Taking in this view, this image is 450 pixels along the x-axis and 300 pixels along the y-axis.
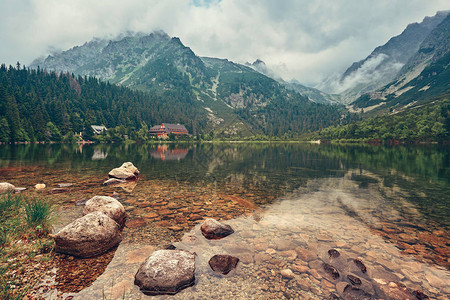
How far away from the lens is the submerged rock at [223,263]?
317 inches

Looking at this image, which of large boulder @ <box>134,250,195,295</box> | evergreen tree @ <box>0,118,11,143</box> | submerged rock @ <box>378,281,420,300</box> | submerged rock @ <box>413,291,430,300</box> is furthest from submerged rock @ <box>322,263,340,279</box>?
evergreen tree @ <box>0,118,11,143</box>

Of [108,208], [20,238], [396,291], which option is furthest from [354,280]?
[20,238]

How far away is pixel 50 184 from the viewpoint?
2188 cm

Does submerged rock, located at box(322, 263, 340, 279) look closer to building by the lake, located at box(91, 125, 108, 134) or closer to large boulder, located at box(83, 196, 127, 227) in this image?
large boulder, located at box(83, 196, 127, 227)

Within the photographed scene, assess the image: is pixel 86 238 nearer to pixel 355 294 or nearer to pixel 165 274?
pixel 165 274

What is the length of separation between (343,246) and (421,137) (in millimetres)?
200240

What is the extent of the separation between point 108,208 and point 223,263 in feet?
25.4

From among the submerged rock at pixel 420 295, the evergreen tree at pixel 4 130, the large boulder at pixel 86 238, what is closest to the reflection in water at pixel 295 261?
the submerged rock at pixel 420 295

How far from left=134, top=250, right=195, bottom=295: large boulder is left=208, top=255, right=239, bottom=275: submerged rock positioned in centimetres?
103

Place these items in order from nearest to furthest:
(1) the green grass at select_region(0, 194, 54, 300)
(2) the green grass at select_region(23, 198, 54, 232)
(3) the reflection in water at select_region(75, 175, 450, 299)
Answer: (1) the green grass at select_region(0, 194, 54, 300) < (3) the reflection in water at select_region(75, 175, 450, 299) < (2) the green grass at select_region(23, 198, 54, 232)

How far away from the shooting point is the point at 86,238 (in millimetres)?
8688

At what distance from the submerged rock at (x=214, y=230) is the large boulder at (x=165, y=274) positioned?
3.18 meters

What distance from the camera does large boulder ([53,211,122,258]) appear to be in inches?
336

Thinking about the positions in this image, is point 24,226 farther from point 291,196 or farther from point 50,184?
point 291,196
